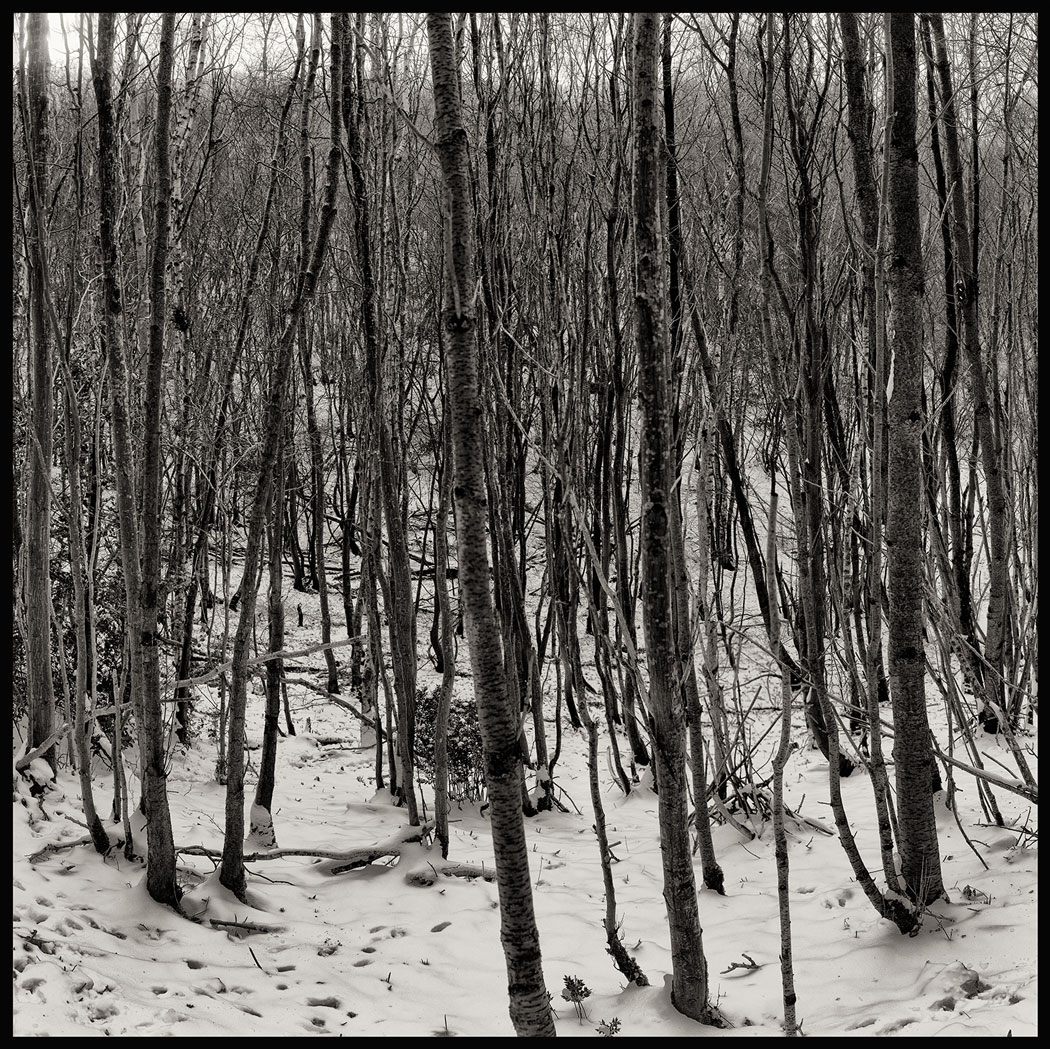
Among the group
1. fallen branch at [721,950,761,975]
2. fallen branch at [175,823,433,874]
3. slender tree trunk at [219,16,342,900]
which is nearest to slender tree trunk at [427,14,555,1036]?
fallen branch at [721,950,761,975]

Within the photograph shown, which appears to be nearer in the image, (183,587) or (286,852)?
(286,852)

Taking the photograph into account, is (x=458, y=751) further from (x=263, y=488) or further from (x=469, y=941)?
(x=263, y=488)

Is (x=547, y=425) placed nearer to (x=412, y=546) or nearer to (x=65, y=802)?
(x=65, y=802)

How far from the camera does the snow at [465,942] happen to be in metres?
2.70

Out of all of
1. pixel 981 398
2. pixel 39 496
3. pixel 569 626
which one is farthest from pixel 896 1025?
pixel 39 496

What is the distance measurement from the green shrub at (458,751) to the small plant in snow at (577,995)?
8.39 ft

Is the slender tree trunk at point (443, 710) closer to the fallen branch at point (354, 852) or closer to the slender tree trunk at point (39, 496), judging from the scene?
the fallen branch at point (354, 852)

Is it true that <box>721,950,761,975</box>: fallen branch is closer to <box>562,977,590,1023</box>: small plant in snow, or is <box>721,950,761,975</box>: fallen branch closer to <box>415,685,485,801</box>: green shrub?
<box>562,977,590,1023</box>: small plant in snow

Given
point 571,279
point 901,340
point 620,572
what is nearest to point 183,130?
point 571,279

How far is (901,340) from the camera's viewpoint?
9.94 feet

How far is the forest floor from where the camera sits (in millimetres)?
2705

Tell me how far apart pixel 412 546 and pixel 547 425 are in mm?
10150

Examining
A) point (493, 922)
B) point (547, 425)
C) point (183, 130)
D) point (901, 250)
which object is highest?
point (183, 130)

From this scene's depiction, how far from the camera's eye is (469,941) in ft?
12.2
